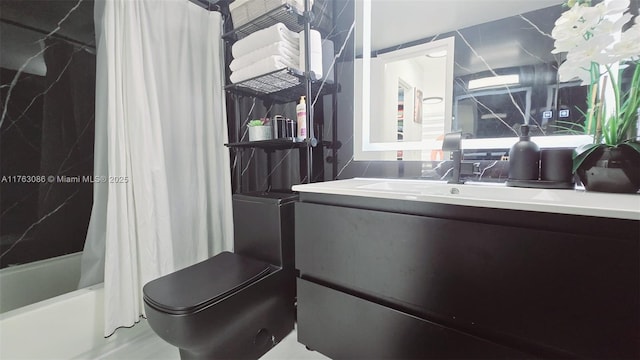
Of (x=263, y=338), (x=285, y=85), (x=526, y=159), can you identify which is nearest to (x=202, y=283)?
(x=263, y=338)

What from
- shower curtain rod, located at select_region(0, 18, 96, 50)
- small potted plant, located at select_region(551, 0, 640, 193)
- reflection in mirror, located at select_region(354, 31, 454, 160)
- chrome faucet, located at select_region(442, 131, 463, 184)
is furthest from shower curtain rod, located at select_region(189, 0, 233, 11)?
small potted plant, located at select_region(551, 0, 640, 193)

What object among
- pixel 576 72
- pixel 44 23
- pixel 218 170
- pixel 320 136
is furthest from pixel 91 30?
pixel 576 72

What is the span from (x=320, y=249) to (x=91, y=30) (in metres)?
1.94

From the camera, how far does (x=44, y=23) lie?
4.60ft

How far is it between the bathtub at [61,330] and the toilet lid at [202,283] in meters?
0.42

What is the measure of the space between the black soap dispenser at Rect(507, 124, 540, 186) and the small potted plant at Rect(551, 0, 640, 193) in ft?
0.35

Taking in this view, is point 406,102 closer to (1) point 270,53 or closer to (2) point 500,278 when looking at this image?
(1) point 270,53

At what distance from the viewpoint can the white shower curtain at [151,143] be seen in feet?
3.83

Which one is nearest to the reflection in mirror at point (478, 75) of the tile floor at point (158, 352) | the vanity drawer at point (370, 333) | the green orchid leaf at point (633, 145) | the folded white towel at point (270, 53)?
the green orchid leaf at point (633, 145)

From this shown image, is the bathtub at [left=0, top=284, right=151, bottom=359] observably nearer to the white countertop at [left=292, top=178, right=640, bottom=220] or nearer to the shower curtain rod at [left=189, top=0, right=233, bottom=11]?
the white countertop at [left=292, top=178, right=640, bottom=220]

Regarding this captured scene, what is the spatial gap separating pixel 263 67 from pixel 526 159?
1.20m

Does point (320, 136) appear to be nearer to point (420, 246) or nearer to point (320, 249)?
point (320, 249)

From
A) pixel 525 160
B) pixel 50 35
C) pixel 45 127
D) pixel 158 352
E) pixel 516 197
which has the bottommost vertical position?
pixel 158 352

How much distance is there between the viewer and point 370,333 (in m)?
0.87
